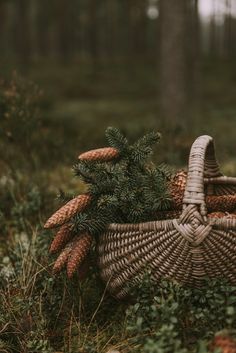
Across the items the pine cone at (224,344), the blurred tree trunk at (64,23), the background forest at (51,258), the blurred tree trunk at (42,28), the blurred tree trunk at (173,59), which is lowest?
the pine cone at (224,344)

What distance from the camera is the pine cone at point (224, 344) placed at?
7.11ft

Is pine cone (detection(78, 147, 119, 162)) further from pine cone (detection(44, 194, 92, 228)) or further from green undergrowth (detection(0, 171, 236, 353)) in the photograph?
green undergrowth (detection(0, 171, 236, 353))

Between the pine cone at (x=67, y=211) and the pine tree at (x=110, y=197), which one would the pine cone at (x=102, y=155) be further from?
the pine cone at (x=67, y=211)

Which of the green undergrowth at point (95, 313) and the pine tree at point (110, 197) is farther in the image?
the pine tree at point (110, 197)

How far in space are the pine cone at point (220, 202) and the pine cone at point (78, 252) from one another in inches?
31.4

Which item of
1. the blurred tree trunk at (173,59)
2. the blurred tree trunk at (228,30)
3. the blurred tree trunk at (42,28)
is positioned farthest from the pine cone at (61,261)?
the blurred tree trunk at (42,28)

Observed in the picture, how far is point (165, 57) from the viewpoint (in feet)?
29.4

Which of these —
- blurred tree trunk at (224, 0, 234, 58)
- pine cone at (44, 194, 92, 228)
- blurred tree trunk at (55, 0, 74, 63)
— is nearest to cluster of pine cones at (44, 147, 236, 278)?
pine cone at (44, 194, 92, 228)

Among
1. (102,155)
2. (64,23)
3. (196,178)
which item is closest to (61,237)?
(102,155)

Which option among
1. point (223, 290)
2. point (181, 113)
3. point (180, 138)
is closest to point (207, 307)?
point (223, 290)

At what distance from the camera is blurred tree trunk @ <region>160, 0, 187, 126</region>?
8289mm

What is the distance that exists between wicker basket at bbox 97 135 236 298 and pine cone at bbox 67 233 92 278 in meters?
0.09

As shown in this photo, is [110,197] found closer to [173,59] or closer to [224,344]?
[224,344]

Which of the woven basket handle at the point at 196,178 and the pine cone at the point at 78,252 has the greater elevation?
the woven basket handle at the point at 196,178
